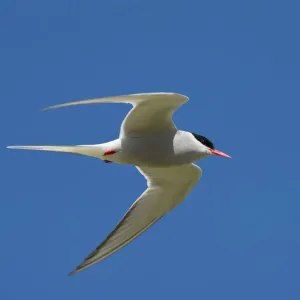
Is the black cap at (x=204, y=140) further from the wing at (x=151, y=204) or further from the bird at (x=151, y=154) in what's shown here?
the wing at (x=151, y=204)

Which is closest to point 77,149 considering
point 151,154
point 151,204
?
point 151,154

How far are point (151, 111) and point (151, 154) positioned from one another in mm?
735

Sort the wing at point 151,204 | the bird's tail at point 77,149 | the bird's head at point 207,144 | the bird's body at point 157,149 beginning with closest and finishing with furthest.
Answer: the bird's tail at point 77,149 → the bird's body at point 157,149 → the bird's head at point 207,144 → the wing at point 151,204

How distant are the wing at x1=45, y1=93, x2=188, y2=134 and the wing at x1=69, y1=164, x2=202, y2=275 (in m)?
1.34

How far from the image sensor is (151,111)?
10328mm

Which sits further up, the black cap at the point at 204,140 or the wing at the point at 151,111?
the wing at the point at 151,111

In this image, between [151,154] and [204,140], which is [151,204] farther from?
[204,140]

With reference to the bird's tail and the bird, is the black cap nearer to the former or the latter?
the bird

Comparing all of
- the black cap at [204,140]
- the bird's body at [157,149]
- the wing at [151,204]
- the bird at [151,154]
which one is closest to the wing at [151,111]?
the bird at [151,154]

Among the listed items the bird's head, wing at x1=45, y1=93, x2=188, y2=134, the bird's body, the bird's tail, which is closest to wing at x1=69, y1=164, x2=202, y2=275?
the bird's head

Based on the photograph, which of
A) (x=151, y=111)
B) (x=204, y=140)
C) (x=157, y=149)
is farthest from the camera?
(x=204, y=140)

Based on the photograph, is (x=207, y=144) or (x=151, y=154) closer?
(x=151, y=154)

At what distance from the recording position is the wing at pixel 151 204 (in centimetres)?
1148

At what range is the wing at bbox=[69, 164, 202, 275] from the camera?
37.7 feet
